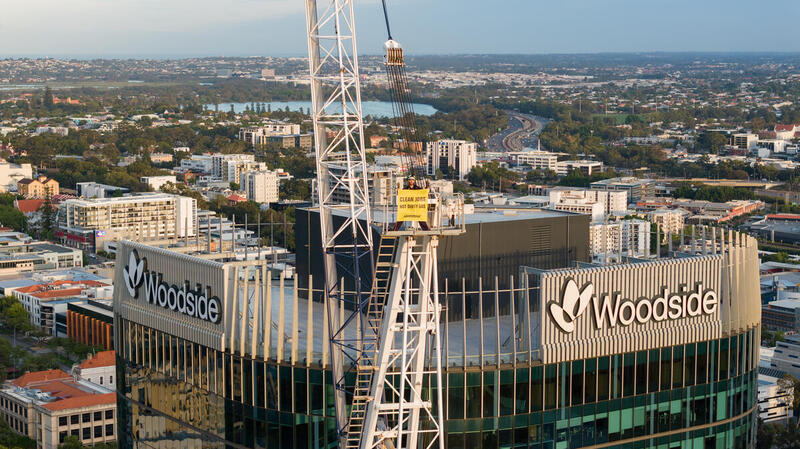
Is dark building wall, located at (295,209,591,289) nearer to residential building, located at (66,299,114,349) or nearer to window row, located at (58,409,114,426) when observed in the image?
window row, located at (58,409,114,426)

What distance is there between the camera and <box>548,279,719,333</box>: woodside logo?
33.6 metres

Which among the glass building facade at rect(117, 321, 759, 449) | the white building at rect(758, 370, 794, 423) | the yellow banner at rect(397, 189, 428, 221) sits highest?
the yellow banner at rect(397, 189, 428, 221)

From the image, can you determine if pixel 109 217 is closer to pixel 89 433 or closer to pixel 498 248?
pixel 89 433

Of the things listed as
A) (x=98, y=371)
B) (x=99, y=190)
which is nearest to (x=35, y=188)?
(x=99, y=190)

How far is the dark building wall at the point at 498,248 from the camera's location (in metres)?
38.8

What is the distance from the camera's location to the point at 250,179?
174 m

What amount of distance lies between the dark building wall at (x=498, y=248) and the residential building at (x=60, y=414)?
26168 millimetres

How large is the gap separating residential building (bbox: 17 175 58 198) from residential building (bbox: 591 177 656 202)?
67.8 meters

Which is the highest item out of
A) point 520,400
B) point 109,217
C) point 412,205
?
point 412,205

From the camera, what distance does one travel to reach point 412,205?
29734 millimetres

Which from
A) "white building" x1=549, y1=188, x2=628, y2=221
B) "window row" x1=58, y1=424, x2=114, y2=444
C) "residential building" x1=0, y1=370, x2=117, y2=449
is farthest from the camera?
"white building" x1=549, y1=188, x2=628, y2=221

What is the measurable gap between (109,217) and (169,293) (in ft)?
340

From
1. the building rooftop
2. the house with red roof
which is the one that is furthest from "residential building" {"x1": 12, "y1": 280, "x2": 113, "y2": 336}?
the house with red roof

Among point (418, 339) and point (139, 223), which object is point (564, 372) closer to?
point (418, 339)
